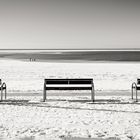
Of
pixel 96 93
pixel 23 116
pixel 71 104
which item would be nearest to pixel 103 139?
pixel 23 116

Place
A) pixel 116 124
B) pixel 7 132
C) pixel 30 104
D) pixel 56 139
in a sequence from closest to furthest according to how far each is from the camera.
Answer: pixel 56 139, pixel 7 132, pixel 116 124, pixel 30 104

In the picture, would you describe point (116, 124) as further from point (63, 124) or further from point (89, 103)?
point (89, 103)

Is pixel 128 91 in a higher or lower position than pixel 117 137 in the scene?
higher

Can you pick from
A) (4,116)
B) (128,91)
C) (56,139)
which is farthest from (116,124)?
(128,91)

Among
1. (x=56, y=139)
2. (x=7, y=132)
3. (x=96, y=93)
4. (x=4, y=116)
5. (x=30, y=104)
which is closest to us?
(x=56, y=139)

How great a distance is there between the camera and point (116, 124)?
22.3ft

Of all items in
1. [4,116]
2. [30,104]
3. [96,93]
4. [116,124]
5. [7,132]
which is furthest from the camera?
[96,93]

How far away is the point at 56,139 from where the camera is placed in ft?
18.3

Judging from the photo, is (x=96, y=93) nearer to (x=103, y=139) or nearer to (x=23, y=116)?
(x=23, y=116)

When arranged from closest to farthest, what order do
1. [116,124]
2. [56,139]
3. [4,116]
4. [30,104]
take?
1. [56,139]
2. [116,124]
3. [4,116]
4. [30,104]

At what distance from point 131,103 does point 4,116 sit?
14.7ft

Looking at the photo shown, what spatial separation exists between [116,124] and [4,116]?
3.14 m

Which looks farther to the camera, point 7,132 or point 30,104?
point 30,104

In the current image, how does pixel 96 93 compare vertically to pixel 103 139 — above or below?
above
